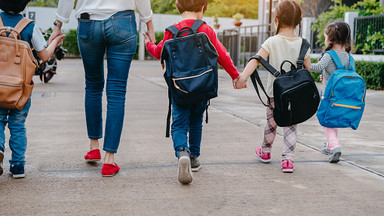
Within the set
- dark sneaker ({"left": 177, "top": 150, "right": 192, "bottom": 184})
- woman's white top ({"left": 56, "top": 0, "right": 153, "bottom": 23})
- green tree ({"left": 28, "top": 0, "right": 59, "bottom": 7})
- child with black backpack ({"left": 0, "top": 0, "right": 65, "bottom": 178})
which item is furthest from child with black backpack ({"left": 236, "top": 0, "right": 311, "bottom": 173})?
green tree ({"left": 28, "top": 0, "right": 59, "bottom": 7})

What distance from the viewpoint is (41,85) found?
11.6 m

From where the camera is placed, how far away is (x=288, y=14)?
4008 millimetres

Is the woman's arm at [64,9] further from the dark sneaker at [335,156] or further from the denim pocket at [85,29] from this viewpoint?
the dark sneaker at [335,156]

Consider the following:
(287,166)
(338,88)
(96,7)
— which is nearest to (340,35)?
(338,88)

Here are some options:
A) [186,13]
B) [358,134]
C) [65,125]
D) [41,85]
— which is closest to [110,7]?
[186,13]

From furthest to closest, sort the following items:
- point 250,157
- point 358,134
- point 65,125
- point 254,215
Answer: point 65,125 → point 358,134 → point 250,157 → point 254,215

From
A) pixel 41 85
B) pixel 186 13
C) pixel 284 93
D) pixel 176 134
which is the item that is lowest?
pixel 41 85

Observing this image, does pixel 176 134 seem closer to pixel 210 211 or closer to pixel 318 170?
pixel 210 211

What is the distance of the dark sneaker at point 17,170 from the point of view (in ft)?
11.7

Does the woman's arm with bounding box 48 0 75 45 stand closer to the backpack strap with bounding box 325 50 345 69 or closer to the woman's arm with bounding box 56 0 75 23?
the woman's arm with bounding box 56 0 75 23

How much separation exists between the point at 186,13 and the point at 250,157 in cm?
152

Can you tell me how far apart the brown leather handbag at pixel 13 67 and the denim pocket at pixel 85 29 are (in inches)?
15.6

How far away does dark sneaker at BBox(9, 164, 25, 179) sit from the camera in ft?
11.7

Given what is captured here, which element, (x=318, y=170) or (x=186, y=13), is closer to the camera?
(x=186, y=13)
